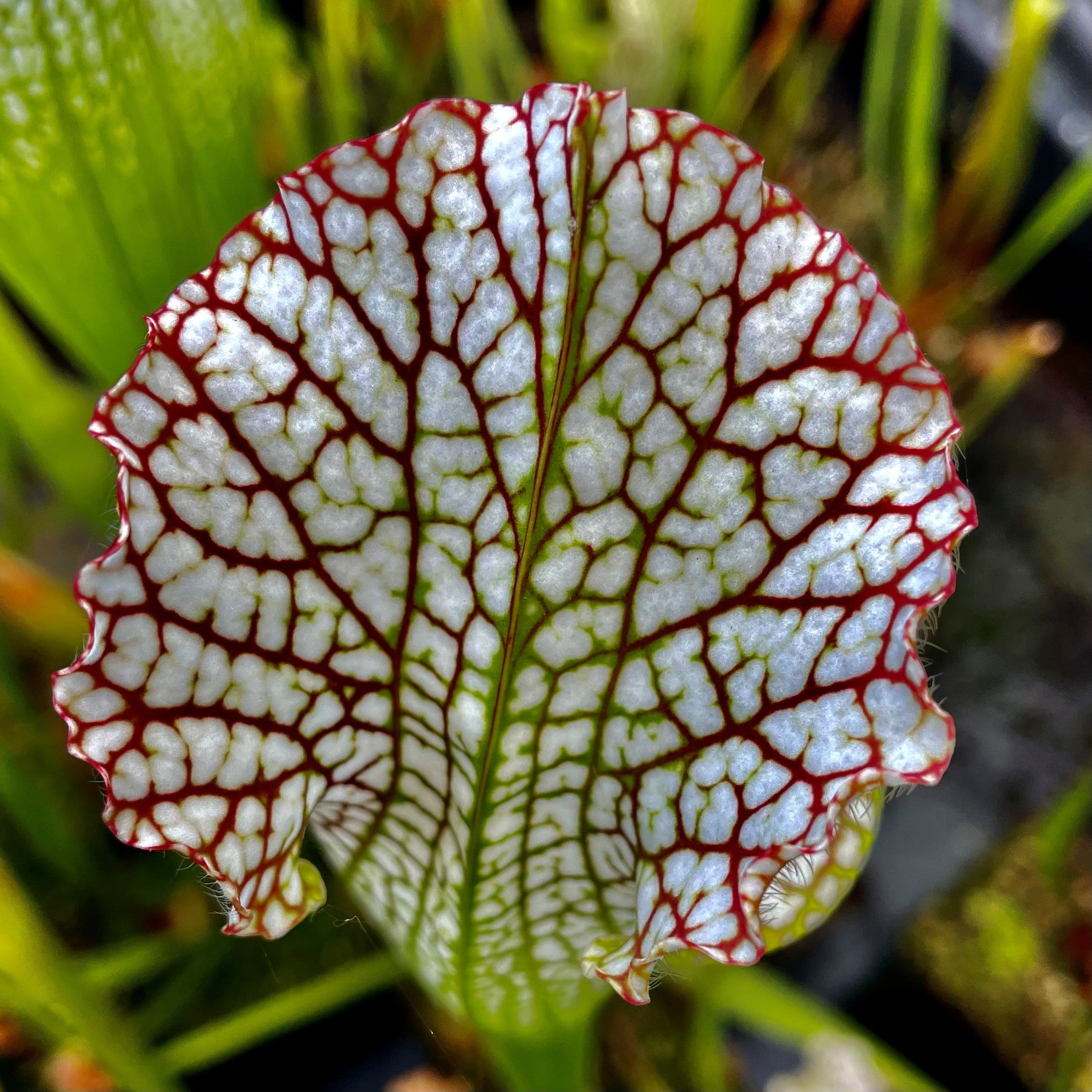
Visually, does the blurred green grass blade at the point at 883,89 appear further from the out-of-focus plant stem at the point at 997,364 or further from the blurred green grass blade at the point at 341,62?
the blurred green grass blade at the point at 341,62

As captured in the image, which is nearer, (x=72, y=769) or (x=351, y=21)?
(x=351, y=21)

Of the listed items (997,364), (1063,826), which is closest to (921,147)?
(997,364)

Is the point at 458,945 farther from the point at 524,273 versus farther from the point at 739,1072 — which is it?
the point at 739,1072

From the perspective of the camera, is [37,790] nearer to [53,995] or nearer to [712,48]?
[53,995]

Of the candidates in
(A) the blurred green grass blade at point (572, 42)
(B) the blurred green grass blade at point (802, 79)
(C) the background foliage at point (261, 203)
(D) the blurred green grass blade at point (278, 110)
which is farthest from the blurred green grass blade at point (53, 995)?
(B) the blurred green grass blade at point (802, 79)

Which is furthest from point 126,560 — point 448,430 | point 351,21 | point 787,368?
point 351,21

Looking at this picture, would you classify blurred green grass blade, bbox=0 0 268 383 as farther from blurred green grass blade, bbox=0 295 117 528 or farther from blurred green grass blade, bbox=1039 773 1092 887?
blurred green grass blade, bbox=1039 773 1092 887
